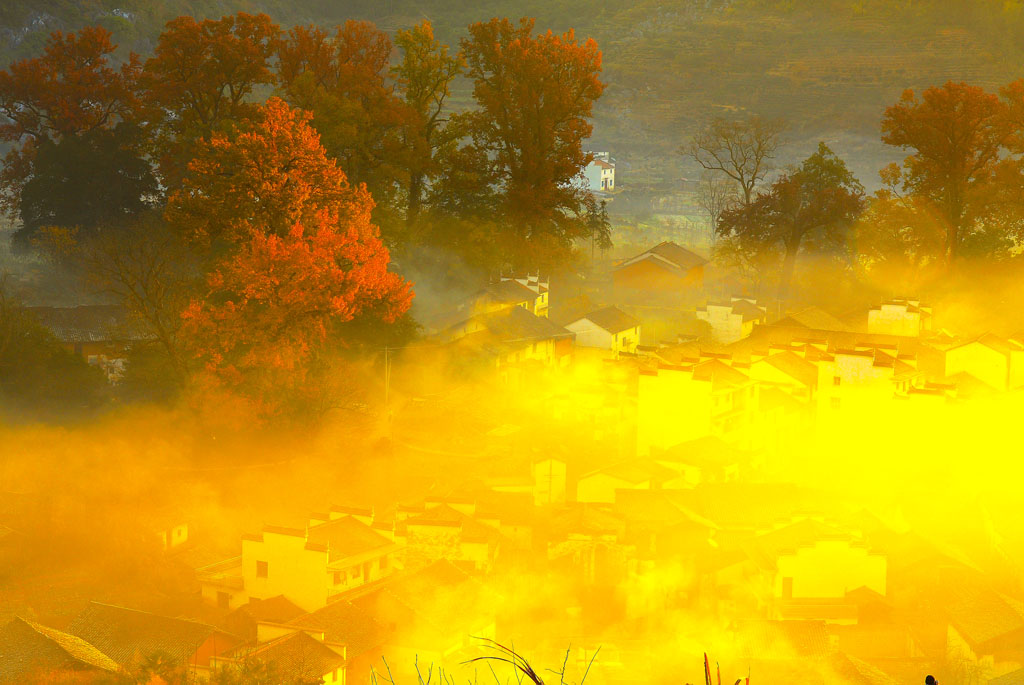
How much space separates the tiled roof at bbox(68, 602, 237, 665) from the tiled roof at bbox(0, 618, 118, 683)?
20cm

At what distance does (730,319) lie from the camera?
27.6 metres

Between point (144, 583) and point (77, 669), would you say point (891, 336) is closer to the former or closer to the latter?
point (144, 583)

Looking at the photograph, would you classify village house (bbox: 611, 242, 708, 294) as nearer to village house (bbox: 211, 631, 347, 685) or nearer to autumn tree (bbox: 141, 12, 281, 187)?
autumn tree (bbox: 141, 12, 281, 187)

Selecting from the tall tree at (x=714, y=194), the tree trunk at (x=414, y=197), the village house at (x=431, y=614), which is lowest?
the village house at (x=431, y=614)

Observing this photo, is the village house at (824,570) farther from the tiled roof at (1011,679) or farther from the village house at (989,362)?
the village house at (989,362)

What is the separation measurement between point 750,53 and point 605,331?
40385 mm

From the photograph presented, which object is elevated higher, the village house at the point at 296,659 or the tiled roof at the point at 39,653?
the tiled roof at the point at 39,653

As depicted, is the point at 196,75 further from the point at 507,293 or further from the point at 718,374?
the point at 718,374

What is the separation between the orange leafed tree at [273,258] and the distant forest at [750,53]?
34.4 m

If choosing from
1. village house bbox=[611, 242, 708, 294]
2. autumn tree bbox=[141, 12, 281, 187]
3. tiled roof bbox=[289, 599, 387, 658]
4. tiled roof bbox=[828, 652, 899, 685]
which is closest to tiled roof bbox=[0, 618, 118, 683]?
tiled roof bbox=[289, 599, 387, 658]

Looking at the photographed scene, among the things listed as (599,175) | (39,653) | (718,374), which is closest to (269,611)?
(39,653)

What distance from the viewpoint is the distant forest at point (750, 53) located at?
56438 millimetres

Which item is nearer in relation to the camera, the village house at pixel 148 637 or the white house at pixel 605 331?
the village house at pixel 148 637

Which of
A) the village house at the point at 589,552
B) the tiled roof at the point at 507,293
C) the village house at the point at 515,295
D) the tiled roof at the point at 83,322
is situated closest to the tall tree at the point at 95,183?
the tiled roof at the point at 83,322
